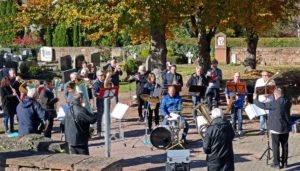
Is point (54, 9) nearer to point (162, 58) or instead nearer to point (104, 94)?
point (162, 58)

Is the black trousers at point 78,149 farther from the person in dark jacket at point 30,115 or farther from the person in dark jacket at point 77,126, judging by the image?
the person in dark jacket at point 30,115

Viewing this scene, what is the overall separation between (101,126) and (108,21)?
161 inches

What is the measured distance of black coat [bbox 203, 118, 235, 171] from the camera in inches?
451

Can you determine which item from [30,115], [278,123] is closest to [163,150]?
[278,123]

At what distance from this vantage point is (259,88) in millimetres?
16422

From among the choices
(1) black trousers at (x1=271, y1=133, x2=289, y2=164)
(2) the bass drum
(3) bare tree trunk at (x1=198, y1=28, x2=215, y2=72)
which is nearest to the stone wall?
(3) bare tree trunk at (x1=198, y1=28, x2=215, y2=72)

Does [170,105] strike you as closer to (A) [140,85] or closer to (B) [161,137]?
(B) [161,137]

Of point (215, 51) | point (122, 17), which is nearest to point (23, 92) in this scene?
point (122, 17)

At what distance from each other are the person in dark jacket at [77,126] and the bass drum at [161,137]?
118 inches

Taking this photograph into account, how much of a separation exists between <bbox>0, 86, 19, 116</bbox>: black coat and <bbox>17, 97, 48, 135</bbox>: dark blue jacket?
15.9 feet

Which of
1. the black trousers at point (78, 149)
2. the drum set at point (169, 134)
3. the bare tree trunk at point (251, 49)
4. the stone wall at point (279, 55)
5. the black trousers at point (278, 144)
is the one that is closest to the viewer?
the black trousers at point (78, 149)

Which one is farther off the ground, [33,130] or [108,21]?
[108,21]

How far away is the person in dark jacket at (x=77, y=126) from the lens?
12.8 metres

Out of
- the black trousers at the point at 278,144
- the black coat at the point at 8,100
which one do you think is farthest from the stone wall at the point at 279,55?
the black trousers at the point at 278,144
